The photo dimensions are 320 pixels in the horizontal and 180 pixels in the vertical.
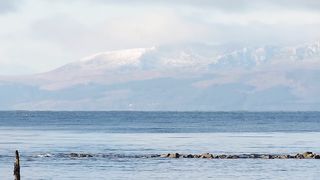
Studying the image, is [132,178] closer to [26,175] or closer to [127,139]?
[26,175]

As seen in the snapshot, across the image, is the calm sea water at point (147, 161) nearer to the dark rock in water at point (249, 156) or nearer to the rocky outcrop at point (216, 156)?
the rocky outcrop at point (216, 156)

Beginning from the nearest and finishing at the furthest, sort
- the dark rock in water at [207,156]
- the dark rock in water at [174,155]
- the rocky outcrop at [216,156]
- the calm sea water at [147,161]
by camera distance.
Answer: the calm sea water at [147,161] < the dark rock in water at [207,156] < the rocky outcrop at [216,156] < the dark rock in water at [174,155]

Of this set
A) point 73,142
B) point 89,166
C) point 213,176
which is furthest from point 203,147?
point 213,176

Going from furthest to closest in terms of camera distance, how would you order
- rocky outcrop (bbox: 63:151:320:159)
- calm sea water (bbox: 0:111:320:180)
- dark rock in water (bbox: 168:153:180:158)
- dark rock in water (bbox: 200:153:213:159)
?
dark rock in water (bbox: 168:153:180:158) < rocky outcrop (bbox: 63:151:320:159) < dark rock in water (bbox: 200:153:213:159) < calm sea water (bbox: 0:111:320:180)

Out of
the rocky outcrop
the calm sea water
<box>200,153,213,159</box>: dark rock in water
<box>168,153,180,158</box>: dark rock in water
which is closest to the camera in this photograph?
the calm sea water

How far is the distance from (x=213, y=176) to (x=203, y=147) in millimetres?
35945

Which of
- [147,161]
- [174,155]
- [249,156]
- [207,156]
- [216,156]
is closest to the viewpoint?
[147,161]

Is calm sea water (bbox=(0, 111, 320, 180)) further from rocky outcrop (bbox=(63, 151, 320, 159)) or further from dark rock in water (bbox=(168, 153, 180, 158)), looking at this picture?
dark rock in water (bbox=(168, 153, 180, 158))

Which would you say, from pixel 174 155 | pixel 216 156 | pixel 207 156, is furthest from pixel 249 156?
pixel 174 155

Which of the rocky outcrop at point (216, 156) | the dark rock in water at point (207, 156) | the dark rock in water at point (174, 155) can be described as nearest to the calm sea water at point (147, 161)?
the rocky outcrop at point (216, 156)

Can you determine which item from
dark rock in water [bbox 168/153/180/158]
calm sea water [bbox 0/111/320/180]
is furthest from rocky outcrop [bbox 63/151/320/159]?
calm sea water [bbox 0/111/320/180]

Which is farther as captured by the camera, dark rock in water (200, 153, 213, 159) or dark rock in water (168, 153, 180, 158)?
dark rock in water (168, 153, 180, 158)

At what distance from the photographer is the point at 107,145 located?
112 meters

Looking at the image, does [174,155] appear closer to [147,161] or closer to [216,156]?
[216,156]
